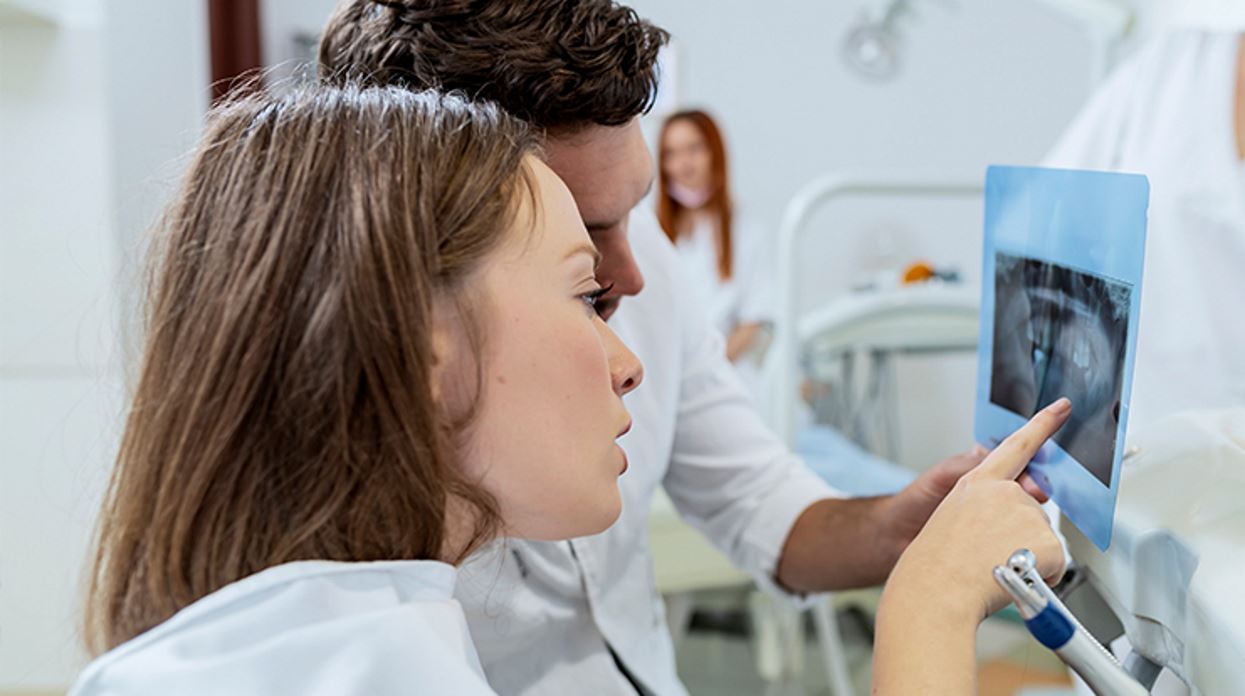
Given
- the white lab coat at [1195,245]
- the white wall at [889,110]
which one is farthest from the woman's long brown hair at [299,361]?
the white wall at [889,110]

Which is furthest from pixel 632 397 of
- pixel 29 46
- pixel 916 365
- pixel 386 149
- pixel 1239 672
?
pixel 916 365

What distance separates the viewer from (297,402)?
0.52 metres

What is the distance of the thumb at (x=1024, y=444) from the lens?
591 mm

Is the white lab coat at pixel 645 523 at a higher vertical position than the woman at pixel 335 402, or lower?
lower

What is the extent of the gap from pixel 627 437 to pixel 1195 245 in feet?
1.86

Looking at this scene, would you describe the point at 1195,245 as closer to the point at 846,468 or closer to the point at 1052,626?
the point at 1052,626

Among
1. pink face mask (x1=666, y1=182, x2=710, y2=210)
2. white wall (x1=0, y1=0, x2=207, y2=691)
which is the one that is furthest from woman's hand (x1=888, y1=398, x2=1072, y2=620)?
pink face mask (x1=666, y1=182, x2=710, y2=210)

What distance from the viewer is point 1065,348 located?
601 mm

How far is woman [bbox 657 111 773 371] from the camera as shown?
3.10 metres

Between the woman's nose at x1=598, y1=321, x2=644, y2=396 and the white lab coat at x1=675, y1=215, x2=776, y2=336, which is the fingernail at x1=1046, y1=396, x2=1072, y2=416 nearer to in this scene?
the woman's nose at x1=598, y1=321, x2=644, y2=396

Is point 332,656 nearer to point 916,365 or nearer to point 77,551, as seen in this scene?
point 77,551

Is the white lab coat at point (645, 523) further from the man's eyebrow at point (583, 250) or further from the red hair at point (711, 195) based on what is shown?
the red hair at point (711, 195)

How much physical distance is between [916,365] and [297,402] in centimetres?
342

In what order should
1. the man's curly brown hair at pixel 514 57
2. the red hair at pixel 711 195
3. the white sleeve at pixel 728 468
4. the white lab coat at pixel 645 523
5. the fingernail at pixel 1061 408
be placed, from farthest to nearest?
the red hair at pixel 711 195
the white sleeve at pixel 728 468
the white lab coat at pixel 645 523
the man's curly brown hair at pixel 514 57
the fingernail at pixel 1061 408
